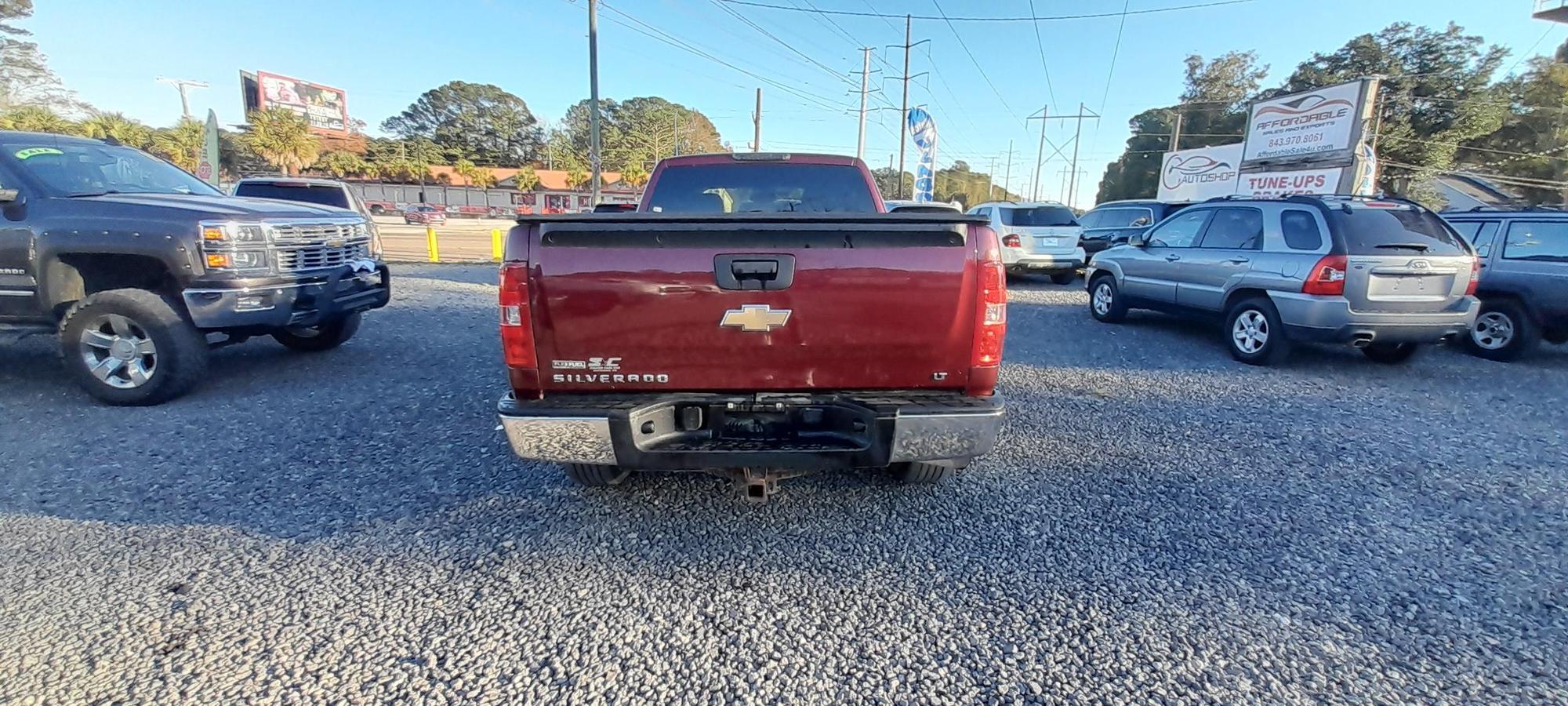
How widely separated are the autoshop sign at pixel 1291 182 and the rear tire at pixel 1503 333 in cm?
1325

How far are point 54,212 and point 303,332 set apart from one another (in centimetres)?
203

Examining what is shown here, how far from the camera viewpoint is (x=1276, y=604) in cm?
252

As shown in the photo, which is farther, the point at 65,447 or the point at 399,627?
the point at 65,447

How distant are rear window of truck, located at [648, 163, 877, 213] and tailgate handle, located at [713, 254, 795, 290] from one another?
6.86ft

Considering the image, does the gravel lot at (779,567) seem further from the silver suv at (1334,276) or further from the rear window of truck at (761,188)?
the rear window of truck at (761,188)

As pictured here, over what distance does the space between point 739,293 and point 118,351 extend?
506 cm

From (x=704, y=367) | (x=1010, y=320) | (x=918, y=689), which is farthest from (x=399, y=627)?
(x=1010, y=320)

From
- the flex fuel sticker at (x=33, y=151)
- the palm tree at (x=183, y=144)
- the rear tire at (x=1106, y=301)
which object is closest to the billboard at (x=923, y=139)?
the rear tire at (x=1106, y=301)

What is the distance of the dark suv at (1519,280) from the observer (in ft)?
21.5

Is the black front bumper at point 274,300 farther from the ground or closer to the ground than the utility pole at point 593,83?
closer to the ground

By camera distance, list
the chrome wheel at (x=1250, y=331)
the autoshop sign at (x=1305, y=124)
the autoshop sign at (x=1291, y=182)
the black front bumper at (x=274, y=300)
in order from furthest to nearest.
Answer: the autoshop sign at (x=1291, y=182), the autoshop sign at (x=1305, y=124), the chrome wheel at (x=1250, y=331), the black front bumper at (x=274, y=300)

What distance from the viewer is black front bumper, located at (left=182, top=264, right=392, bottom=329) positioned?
468cm

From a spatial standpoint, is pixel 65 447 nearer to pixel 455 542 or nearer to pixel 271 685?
pixel 455 542

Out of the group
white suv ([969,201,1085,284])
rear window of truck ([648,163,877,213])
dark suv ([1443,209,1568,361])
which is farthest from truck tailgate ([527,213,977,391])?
white suv ([969,201,1085,284])
